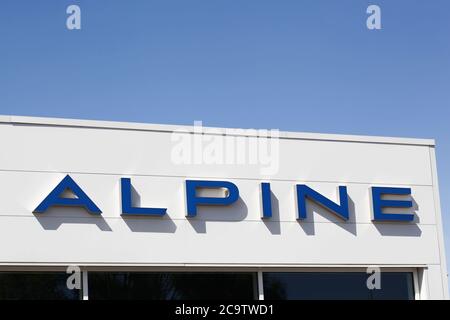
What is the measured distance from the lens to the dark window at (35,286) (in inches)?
472

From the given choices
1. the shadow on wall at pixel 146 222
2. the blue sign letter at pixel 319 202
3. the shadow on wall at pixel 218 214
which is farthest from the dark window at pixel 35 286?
the blue sign letter at pixel 319 202

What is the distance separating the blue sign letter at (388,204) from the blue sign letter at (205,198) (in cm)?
244

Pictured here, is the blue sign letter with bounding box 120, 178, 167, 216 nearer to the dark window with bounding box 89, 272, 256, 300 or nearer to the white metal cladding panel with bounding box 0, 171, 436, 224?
the white metal cladding panel with bounding box 0, 171, 436, 224

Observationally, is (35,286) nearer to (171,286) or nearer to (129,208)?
(129,208)

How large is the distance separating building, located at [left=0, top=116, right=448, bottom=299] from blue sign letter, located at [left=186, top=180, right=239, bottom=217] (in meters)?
0.02

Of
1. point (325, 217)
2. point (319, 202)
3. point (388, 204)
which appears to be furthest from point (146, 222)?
point (388, 204)

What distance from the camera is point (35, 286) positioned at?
12.1m

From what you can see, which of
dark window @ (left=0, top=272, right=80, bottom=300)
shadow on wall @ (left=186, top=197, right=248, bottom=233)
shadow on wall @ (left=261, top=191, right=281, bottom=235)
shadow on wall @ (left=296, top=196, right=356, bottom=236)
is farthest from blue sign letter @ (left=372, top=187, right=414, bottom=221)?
dark window @ (left=0, top=272, right=80, bottom=300)

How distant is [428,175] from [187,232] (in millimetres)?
4562

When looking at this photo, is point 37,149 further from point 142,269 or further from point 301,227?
point 301,227

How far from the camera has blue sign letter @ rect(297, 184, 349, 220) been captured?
1345 cm

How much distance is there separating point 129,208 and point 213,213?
1374mm

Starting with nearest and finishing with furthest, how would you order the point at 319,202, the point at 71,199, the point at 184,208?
the point at 71,199, the point at 184,208, the point at 319,202

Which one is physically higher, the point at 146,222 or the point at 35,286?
the point at 146,222
